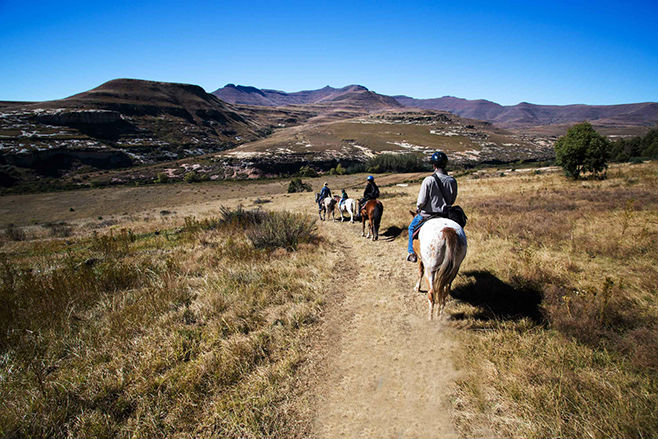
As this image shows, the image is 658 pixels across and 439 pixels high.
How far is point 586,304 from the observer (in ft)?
14.4

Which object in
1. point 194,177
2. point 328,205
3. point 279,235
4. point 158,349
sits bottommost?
point 158,349

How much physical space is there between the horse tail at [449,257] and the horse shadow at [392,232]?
5.94m

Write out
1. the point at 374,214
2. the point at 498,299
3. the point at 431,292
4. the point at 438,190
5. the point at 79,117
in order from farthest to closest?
the point at 79,117, the point at 374,214, the point at 438,190, the point at 498,299, the point at 431,292

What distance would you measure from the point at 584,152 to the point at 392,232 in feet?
72.2

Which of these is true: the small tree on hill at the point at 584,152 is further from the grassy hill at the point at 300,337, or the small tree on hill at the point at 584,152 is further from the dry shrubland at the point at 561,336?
the dry shrubland at the point at 561,336

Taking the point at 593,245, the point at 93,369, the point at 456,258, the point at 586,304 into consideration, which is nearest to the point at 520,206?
the point at 593,245

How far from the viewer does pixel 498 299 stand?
5.39 metres

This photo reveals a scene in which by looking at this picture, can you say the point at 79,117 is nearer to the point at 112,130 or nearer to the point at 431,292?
the point at 112,130

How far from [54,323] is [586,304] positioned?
9.40 m

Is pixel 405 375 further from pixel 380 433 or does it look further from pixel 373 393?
pixel 380 433

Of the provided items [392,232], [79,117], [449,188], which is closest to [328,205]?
[392,232]

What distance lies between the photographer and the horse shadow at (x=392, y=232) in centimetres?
1071

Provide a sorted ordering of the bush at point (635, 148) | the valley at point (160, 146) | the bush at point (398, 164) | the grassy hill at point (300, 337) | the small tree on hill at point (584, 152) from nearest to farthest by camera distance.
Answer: the grassy hill at point (300, 337)
the small tree on hill at point (584, 152)
the bush at point (635, 148)
the valley at point (160, 146)
the bush at point (398, 164)

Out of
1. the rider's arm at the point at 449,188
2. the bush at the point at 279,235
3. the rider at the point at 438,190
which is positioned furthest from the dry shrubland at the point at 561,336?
the bush at the point at 279,235
